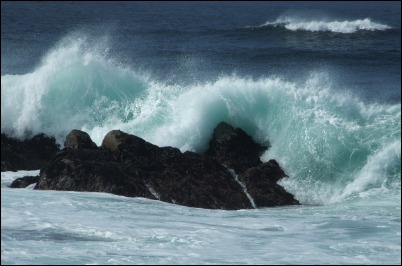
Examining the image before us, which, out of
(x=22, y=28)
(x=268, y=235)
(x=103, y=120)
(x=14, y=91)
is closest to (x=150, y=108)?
(x=103, y=120)

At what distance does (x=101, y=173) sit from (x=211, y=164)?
6.90 feet

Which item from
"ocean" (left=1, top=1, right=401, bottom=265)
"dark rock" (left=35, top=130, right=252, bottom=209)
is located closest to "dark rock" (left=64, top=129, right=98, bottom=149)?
"dark rock" (left=35, top=130, right=252, bottom=209)

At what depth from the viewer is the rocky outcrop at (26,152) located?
45.3ft

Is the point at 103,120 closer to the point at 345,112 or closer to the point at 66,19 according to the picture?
the point at 345,112

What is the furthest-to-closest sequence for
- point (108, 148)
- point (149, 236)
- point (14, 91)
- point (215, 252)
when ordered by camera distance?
point (14, 91) → point (108, 148) → point (149, 236) → point (215, 252)

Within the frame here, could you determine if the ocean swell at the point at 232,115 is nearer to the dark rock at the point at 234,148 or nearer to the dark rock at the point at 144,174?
the dark rock at the point at 234,148

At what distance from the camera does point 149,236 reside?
359 inches

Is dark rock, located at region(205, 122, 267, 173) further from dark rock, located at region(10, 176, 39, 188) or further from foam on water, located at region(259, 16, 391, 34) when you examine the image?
foam on water, located at region(259, 16, 391, 34)

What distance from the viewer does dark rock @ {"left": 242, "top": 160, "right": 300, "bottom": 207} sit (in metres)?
12.5

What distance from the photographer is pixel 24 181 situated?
40.1 ft

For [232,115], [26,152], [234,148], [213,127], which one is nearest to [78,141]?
[26,152]

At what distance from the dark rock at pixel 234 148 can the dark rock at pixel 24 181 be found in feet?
10.7

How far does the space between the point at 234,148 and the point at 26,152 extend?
3.87 m

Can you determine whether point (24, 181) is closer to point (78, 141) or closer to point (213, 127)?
point (78, 141)
